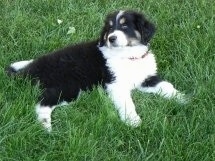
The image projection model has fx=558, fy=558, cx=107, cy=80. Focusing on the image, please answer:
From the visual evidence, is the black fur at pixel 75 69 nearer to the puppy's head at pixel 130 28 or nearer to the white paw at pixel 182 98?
the puppy's head at pixel 130 28

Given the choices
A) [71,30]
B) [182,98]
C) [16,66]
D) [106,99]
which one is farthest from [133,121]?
[71,30]

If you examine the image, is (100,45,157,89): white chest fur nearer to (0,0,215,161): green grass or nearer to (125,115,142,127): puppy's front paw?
(0,0,215,161): green grass

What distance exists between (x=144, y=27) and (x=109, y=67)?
53 cm

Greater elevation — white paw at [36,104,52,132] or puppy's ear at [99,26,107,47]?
puppy's ear at [99,26,107,47]

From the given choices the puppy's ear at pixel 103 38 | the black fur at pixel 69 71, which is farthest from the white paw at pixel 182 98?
the puppy's ear at pixel 103 38

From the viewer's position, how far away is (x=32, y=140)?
431 centimetres

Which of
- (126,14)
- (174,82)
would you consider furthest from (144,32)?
(174,82)

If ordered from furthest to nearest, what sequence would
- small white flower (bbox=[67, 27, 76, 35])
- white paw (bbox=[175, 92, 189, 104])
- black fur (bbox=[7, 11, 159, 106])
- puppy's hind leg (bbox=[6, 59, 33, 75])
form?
small white flower (bbox=[67, 27, 76, 35]) < puppy's hind leg (bbox=[6, 59, 33, 75]) < black fur (bbox=[7, 11, 159, 106]) < white paw (bbox=[175, 92, 189, 104])

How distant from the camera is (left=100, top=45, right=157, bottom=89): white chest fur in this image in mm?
5316

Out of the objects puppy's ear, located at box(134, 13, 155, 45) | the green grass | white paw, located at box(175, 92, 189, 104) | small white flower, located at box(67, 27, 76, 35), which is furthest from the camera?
small white flower, located at box(67, 27, 76, 35)

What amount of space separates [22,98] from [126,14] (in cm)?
138

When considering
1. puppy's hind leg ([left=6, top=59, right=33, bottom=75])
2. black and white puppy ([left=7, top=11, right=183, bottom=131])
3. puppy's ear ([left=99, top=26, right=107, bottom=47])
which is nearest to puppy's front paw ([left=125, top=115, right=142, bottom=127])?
black and white puppy ([left=7, top=11, right=183, bottom=131])

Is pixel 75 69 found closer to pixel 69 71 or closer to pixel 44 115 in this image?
pixel 69 71

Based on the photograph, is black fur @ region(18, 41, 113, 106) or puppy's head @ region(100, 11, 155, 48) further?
puppy's head @ region(100, 11, 155, 48)
